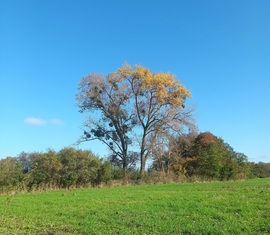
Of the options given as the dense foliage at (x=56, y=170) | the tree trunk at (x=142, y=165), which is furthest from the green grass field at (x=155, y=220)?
the tree trunk at (x=142, y=165)

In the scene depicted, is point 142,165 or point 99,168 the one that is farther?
point 142,165

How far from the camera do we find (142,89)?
4272 centimetres

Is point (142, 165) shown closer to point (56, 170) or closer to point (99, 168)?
point (99, 168)

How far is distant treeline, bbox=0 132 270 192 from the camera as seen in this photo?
27911 mm

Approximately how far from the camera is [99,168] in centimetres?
3428

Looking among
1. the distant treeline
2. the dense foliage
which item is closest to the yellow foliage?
the distant treeline

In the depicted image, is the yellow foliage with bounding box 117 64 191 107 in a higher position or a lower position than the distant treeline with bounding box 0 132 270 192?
higher

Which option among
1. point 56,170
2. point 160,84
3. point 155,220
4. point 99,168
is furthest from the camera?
point 160,84

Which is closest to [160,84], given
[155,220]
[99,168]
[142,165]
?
[142,165]

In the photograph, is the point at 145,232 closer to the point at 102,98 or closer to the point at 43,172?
the point at 43,172

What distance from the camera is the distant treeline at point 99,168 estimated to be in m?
27.9

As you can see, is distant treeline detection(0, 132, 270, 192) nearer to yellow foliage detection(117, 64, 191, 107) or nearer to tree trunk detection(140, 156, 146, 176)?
tree trunk detection(140, 156, 146, 176)

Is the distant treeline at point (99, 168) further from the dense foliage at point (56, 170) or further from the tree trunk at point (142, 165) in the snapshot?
the tree trunk at point (142, 165)

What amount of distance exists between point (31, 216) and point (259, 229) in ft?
→ 25.8
